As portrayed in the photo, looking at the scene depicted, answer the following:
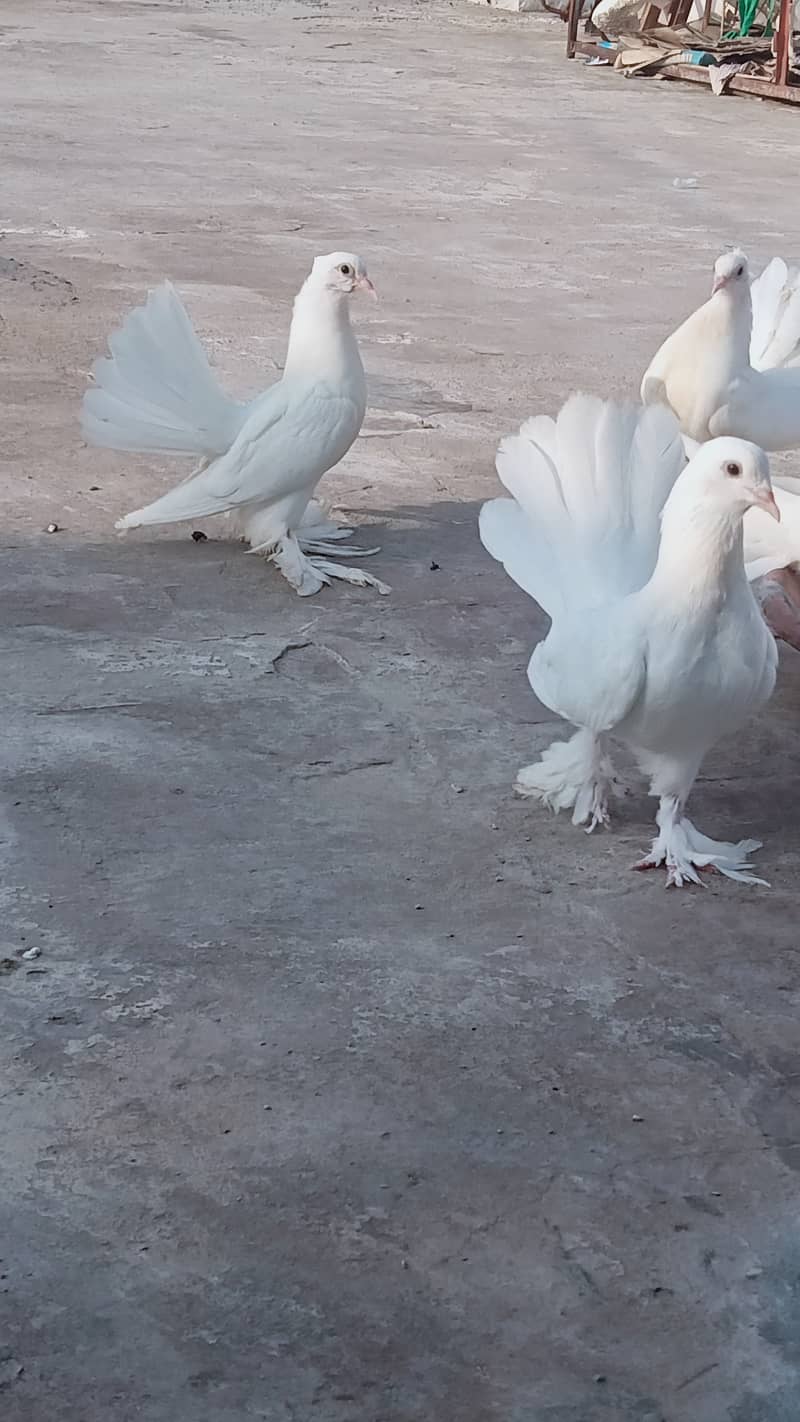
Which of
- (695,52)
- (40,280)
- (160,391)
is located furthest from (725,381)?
(695,52)

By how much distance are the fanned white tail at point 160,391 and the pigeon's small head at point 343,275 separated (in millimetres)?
395

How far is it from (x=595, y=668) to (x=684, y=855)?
1.38 ft

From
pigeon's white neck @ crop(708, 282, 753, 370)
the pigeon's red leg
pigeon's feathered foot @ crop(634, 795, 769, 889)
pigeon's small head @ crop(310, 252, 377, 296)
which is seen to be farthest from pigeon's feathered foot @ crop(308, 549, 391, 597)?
pigeon's feathered foot @ crop(634, 795, 769, 889)

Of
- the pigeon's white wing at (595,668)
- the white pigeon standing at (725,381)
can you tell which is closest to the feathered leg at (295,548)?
the white pigeon standing at (725,381)

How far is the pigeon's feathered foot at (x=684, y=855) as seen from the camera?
3.50 m

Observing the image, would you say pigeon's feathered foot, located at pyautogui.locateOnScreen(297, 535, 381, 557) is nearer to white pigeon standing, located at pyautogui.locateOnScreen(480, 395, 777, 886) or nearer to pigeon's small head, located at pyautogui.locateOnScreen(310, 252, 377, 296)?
pigeon's small head, located at pyautogui.locateOnScreen(310, 252, 377, 296)

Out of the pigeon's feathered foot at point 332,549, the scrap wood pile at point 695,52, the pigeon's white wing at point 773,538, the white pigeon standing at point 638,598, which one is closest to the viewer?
the white pigeon standing at point 638,598

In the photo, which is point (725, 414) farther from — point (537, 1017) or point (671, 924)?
point (537, 1017)

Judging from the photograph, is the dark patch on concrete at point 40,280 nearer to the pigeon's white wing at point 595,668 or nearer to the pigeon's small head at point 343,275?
the pigeon's small head at point 343,275

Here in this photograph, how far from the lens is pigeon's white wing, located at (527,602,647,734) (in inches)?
132

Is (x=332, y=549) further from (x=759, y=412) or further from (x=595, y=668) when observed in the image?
(x=595, y=668)

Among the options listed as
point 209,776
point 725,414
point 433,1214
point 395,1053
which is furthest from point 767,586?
point 433,1214

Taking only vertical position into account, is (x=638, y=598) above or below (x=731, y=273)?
below

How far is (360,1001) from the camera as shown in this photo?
9.99 ft
